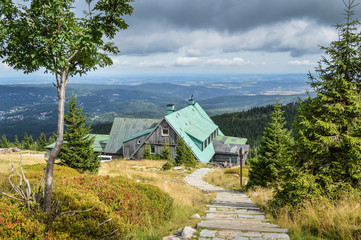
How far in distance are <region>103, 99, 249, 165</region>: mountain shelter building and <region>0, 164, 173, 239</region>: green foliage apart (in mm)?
30023

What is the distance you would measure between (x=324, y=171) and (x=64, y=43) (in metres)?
9.29

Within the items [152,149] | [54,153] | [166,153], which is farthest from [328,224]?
[152,149]

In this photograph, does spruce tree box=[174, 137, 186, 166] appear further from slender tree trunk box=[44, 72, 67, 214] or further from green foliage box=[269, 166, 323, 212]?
slender tree trunk box=[44, 72, 67, 214]

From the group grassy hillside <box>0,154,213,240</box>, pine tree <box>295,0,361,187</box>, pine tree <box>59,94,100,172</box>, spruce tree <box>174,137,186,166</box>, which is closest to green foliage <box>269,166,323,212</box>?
pine tree <box>295,0,361,187</box>

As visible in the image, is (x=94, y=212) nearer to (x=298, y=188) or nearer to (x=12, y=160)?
(x=298, y=188)

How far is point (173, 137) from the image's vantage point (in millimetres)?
40906

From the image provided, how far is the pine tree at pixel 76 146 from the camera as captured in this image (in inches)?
769

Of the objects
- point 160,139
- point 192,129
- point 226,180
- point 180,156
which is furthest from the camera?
point 192,129

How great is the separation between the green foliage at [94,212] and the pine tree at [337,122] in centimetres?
574

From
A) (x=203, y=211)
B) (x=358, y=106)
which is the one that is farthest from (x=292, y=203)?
(x=358, y=106)

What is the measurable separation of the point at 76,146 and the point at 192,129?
1060 inches

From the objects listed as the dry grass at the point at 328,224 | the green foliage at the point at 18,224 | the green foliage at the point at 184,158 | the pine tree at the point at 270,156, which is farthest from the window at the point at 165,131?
the green foliage at the point at 18,224

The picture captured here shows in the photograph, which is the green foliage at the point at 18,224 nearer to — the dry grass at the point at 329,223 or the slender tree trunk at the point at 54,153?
the slender tree trunk at the point at 54,153

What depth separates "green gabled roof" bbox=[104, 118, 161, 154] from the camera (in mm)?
47688
